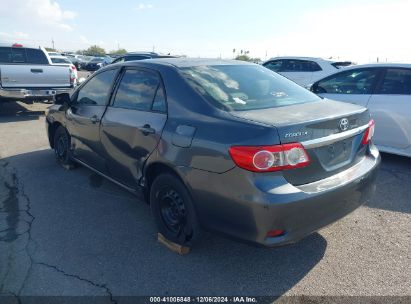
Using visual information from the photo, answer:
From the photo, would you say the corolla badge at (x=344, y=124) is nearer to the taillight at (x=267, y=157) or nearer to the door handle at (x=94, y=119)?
the taillight at (x=267, y=157)

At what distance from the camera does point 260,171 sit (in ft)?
7.82

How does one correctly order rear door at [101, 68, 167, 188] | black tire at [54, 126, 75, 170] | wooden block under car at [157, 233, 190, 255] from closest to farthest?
wooden block under car at [157, 233, 190, 255] → rear door at [101, 68, 167, 188] → black tire at [54, 126, 75, 170]

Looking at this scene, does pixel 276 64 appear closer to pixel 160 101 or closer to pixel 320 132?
pixel 160 101

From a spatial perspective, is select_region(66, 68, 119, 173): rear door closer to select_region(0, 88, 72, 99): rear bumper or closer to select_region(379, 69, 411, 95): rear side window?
select_region(379, 69, 411, 95): rear side window

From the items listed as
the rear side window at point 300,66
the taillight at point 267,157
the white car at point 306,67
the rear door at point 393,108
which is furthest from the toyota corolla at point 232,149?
the rear side window at point 300,66

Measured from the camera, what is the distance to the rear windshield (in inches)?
117

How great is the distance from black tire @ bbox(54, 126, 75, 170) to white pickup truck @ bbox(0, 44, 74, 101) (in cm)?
404

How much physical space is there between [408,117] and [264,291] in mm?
3850

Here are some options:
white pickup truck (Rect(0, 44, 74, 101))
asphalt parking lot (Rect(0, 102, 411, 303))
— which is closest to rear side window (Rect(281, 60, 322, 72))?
white pickup truck (Rect(0, 44, 74, 101))

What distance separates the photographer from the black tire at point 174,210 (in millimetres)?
2887

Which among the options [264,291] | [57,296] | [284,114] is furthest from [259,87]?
[57,296]

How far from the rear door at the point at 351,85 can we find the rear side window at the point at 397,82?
15cm

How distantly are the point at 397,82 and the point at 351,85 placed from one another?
716 mm

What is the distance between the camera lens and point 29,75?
28.9 ft
